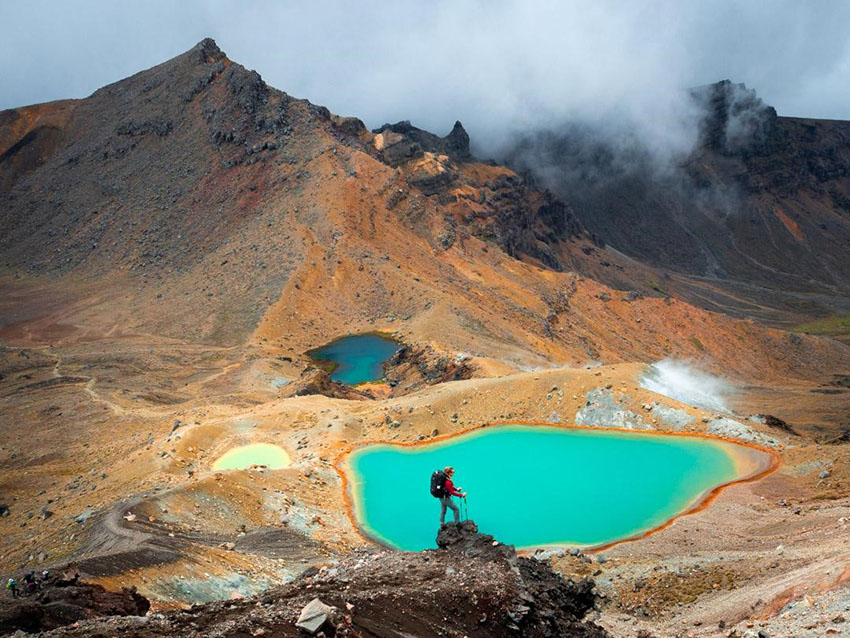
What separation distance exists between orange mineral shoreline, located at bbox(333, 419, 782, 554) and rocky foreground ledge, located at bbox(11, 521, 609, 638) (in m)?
10.8

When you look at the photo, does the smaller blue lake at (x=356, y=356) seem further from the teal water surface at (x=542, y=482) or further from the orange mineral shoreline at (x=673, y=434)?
the teal water surface at (x=542, y=482)

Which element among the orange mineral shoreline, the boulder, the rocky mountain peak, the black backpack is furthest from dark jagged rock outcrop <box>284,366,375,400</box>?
the rocky mountain peak

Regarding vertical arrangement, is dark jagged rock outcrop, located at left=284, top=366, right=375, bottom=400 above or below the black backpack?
above

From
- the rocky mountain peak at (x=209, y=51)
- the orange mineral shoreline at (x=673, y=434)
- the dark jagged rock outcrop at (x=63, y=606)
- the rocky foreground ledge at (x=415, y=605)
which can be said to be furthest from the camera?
the rocky mountain peak at (x=209, y=51)

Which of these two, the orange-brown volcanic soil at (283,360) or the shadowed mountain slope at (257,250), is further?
the shadowed mountain slope at (257,250)

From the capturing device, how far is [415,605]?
17078 mm

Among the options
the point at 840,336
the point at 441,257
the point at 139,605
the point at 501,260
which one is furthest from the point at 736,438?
the point at 840,336

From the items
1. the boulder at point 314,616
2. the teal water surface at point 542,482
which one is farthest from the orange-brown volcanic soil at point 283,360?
the boulder at point 314,616

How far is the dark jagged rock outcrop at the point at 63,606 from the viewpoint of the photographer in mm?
16797

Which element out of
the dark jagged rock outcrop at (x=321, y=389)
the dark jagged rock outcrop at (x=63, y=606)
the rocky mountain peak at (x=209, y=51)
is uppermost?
the rocky mountain peak at (x=209, y=51)

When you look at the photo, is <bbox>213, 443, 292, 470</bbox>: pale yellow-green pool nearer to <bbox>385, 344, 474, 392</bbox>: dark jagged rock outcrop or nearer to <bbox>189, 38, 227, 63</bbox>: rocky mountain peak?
<bbox>385, 344, 474, 392</bbox>: dark jagged rock outcrop

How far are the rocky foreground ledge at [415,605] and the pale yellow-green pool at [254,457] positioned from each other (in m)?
22.4

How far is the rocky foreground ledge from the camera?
15.2 m

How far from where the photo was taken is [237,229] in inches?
4247
